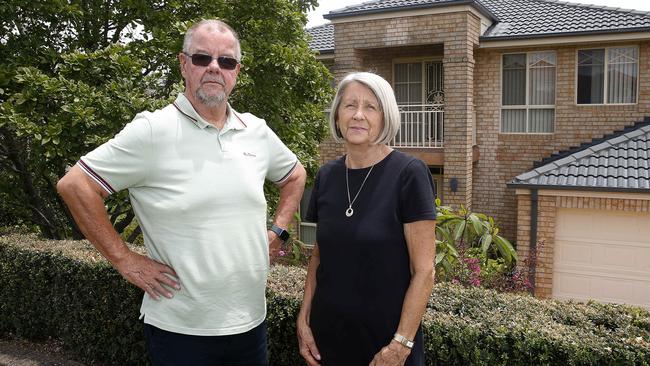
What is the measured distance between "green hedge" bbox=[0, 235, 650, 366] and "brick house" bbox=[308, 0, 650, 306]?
809cm

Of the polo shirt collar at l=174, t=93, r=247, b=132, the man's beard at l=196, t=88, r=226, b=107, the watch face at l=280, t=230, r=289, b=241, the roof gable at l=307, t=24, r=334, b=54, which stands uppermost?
the roof gable at l=307, t=24, r=334, b=54

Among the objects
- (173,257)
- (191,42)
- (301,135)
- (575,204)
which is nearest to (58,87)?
(301,135)

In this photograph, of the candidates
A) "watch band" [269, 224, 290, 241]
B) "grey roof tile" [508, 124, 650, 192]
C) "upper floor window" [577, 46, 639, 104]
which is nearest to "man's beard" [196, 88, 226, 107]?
"watch band" [269, 224, 290, 241]

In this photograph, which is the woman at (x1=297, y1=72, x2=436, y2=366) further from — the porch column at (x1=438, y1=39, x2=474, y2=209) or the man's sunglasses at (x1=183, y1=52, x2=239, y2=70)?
the porch column at (x1=438, y1=39, x2=474, y2=209)

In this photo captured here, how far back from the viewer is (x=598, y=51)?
44.1ft

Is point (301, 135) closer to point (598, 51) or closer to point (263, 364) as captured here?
point (263, 364)

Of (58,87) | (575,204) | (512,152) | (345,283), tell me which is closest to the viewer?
(345,283)

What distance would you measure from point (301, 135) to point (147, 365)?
3023mm

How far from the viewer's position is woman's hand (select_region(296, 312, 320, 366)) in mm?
2824

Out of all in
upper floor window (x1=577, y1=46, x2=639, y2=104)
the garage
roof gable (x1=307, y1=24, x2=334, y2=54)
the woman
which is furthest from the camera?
roof gable (x1=307, y1=24, x2=334, y2=54)

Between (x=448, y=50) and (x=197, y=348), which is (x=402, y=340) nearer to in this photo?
(x=197, y=348)

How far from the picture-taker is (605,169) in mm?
11461

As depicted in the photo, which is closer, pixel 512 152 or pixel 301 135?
pixel 301 135

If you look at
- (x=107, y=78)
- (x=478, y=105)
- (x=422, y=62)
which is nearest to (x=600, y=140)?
(x=478, y=105)
